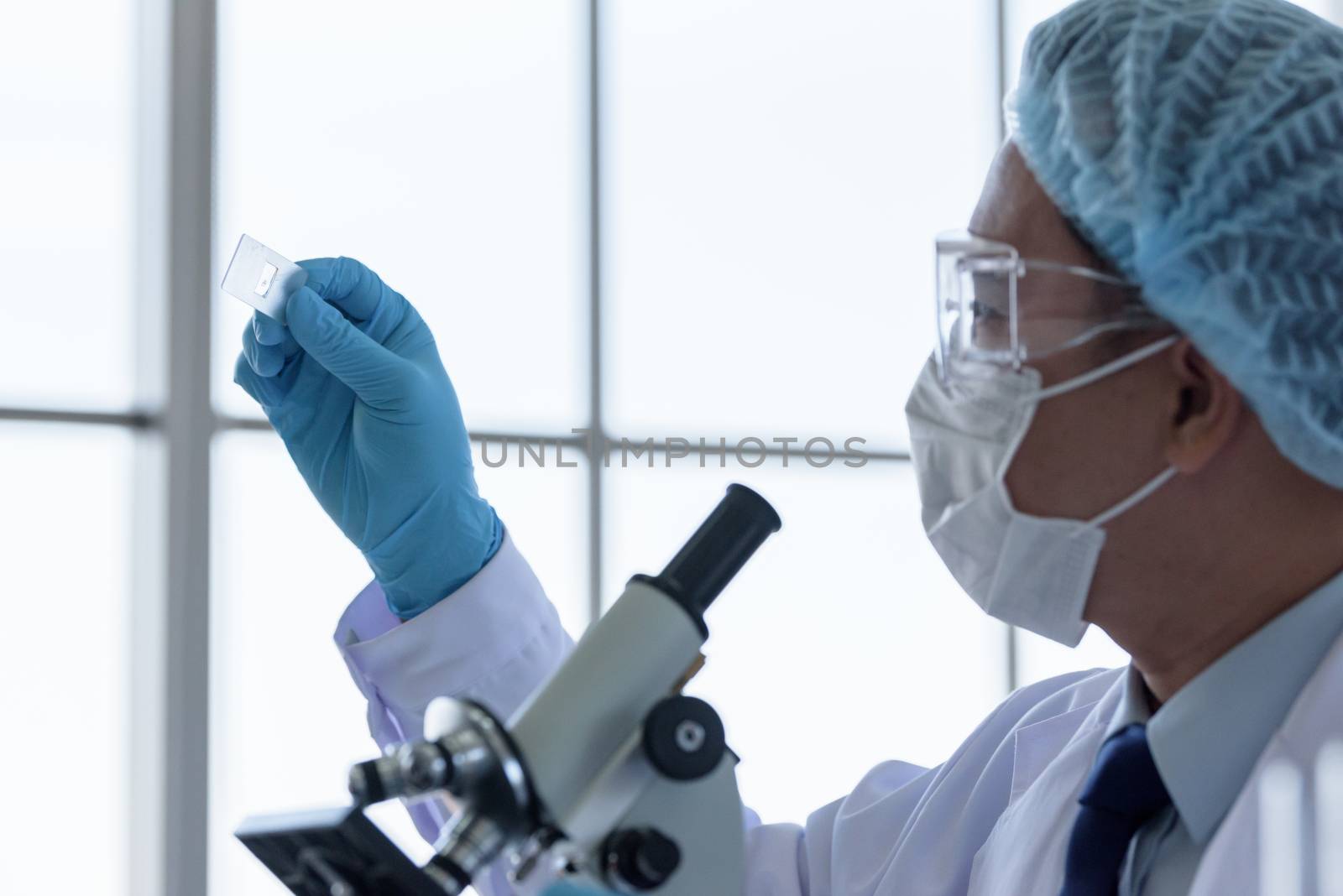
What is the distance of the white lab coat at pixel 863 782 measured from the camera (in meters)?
1.27

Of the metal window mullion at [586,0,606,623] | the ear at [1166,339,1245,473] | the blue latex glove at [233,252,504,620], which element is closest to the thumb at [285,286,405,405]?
the blue latex glove at [233,252,504,620]

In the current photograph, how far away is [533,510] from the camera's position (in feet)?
7.50

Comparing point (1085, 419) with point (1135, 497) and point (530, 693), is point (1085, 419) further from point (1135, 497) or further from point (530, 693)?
point (530, 693)

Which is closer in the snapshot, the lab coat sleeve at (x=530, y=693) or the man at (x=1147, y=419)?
the man at (x=1147, y=419)

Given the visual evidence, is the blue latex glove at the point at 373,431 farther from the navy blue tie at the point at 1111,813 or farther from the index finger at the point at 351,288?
the navy blue tie at the point at 1111,813

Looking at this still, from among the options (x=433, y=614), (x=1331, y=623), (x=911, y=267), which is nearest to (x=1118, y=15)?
(x=1331, y=623)

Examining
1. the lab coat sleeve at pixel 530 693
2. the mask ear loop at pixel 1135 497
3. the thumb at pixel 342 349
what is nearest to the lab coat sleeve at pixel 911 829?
the lab coat sleeve at pixel 530 693

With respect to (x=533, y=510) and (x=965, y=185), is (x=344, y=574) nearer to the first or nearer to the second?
(x=533, y=510)

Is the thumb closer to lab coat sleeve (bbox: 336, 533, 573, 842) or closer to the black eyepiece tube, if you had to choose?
lab coat sleeve (bbox: 336, 533, 573, 842)

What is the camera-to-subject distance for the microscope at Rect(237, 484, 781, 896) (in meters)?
0.79

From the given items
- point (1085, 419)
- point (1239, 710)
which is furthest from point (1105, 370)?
point (1239, 710)

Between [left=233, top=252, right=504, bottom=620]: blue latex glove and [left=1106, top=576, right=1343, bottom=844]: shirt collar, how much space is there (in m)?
0.66

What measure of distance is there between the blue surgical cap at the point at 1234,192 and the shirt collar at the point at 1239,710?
116 mm

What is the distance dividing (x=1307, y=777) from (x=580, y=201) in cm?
159
